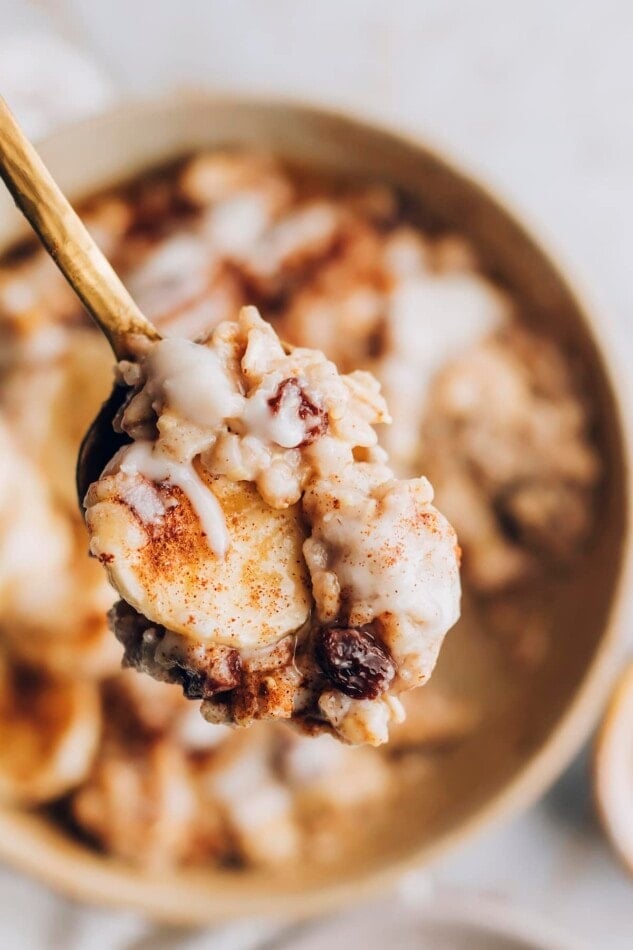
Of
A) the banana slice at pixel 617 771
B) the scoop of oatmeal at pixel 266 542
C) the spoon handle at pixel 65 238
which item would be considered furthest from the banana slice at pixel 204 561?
the banana slice at pixel 617 771

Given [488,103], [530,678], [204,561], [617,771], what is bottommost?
[617,771]

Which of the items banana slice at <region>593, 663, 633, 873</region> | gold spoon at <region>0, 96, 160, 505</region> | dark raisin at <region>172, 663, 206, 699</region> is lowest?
banana slice at <region>593, 663, 633, 873</region>

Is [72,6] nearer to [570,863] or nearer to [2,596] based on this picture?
[2,596]

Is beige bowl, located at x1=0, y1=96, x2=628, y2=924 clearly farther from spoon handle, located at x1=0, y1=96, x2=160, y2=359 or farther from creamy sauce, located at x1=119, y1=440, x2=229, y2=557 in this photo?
creamy sauce, located at x1=119, y1=440, x2=229, y2=557

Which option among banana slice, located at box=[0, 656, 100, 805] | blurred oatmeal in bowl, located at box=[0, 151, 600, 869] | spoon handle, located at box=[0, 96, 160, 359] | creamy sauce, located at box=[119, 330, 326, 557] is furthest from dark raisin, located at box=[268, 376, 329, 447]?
banana slice, located at box=[0, 656, 100, 805]

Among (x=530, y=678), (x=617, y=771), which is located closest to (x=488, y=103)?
(x=530, y=678)

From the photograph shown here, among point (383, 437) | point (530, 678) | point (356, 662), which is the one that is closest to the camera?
point (356, 662)

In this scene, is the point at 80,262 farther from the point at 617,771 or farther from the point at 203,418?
the point at 617,771
